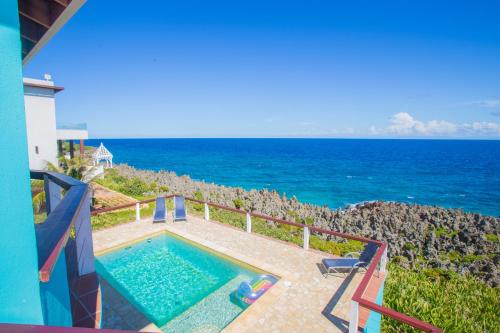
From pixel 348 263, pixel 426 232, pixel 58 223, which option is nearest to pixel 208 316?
pixel 348 263

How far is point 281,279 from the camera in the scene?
6.64 metres

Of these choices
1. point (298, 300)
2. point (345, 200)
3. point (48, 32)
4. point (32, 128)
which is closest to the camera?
point (48, 32)

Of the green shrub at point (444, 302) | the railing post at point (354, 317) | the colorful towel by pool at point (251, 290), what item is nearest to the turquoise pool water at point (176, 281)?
the colorful towel by pool at point (251, 290)

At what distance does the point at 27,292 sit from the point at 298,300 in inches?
212

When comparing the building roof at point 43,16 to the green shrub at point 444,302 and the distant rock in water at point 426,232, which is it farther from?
the distant rock in water at point 426,232

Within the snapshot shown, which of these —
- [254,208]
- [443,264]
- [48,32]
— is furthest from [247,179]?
[48,32]

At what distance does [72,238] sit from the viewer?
5.42 m

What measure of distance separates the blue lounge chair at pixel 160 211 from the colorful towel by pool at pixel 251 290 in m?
5.25

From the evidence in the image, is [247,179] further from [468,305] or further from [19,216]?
[19,216]

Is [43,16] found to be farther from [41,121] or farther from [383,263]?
[41,121]

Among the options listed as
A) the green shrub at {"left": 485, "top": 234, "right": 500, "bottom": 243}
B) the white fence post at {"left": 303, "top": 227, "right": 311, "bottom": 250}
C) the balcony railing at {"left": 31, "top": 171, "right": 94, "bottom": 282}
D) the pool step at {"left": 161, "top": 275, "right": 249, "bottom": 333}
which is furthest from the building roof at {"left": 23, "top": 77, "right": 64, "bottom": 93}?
the green shrub at {"left": 485, "top": 234, "right": 500, "bottom": 243}

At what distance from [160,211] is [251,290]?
6.17 metres

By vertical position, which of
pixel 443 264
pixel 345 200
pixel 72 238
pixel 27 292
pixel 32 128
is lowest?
pixel 345 200

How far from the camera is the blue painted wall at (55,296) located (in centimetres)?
189
